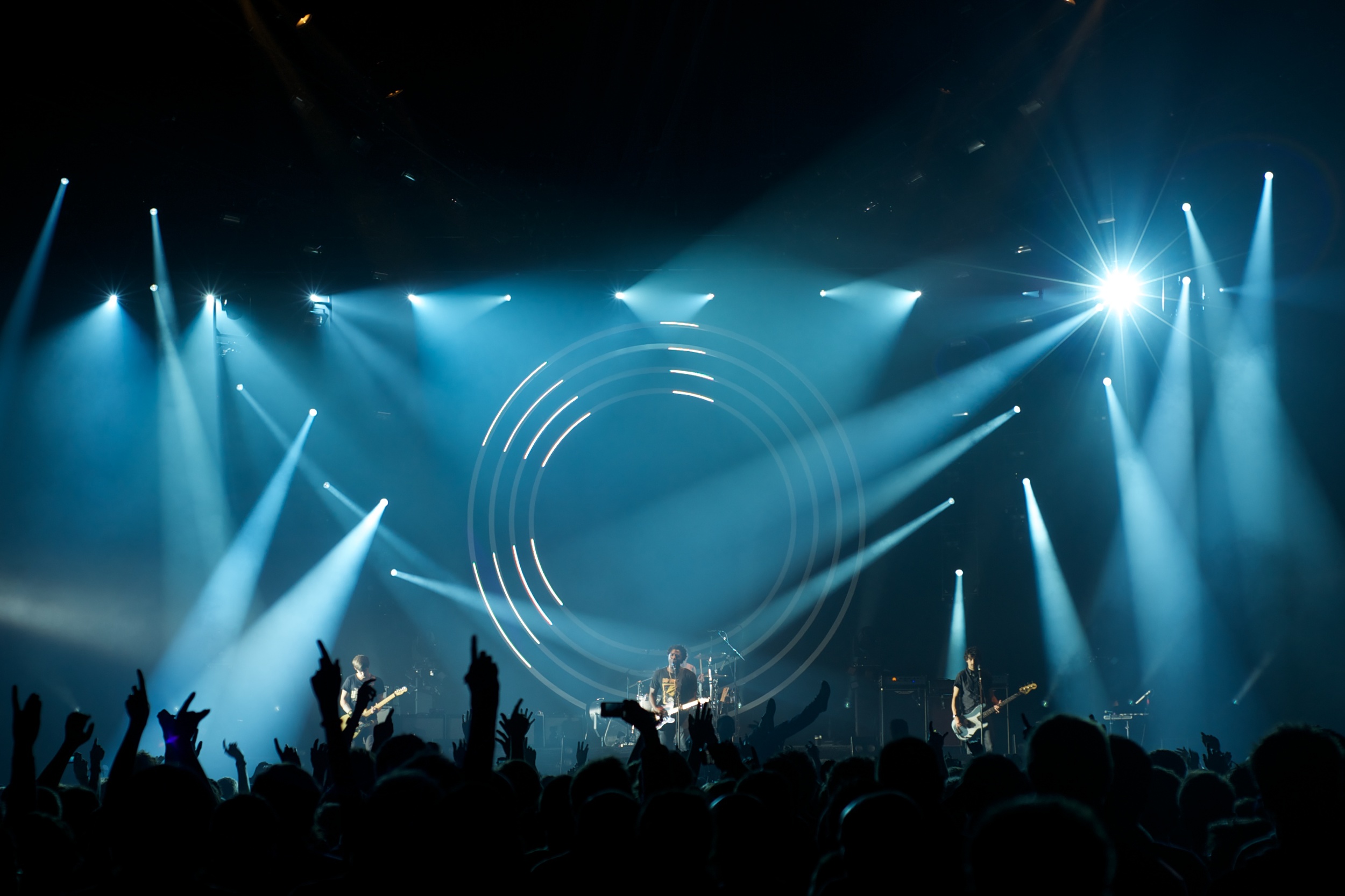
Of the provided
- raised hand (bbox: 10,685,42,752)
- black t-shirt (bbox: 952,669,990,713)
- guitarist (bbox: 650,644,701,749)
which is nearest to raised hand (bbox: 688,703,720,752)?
raised hand (bbox: 10,685,42,752)

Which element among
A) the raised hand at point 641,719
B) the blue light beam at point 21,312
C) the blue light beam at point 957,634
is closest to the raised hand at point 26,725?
the raised hand at point 641,719

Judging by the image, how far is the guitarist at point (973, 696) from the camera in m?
12.5

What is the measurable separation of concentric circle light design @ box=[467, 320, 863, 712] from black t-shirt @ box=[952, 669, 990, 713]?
443 centimetres

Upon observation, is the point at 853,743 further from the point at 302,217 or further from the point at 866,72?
the point at 302,217

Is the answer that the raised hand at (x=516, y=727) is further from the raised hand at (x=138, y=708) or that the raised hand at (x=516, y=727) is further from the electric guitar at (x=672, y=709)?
the electric guitar at (x=672, y=709)

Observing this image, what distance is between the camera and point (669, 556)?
18469 millimetres

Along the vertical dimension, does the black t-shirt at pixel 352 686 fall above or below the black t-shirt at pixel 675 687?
above

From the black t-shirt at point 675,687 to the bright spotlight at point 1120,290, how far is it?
8.64 m

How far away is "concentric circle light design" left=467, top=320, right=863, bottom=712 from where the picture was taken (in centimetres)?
1728

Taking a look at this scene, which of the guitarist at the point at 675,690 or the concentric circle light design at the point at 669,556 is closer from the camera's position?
the guitarist at the point at 675,690

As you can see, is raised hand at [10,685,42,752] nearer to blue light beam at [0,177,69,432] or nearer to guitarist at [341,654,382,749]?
guitarist at [341,654,382,749]

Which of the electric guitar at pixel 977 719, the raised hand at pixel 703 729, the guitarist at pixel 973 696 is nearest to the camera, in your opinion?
the raised hand at pixel 703 729

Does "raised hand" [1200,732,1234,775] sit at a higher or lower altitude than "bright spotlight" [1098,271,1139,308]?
lower

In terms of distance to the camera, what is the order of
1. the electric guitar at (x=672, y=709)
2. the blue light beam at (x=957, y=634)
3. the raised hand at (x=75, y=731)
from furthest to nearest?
1. the blue light beam at (x=957, y=634)
2. the electric guitar at (x=672, y=709)
3. the raised hand at (x=75, y=731)
